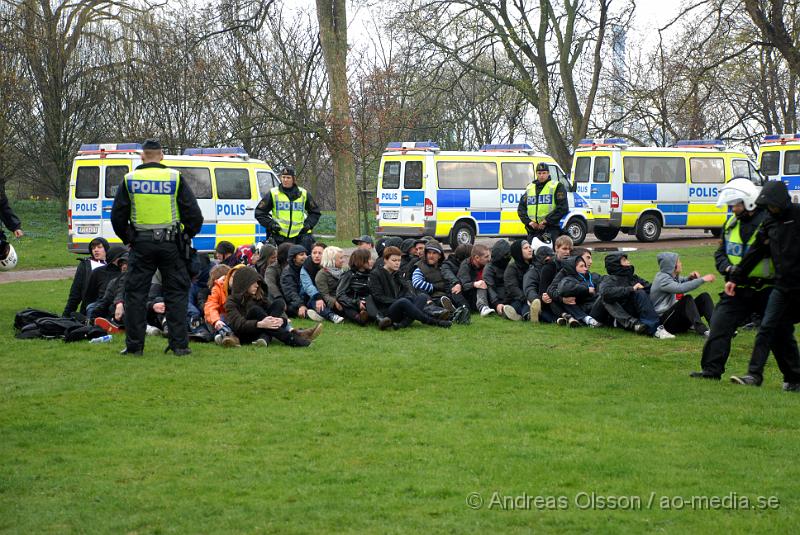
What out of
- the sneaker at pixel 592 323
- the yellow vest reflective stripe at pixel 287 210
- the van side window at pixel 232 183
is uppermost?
the van side window at pixel 232 183

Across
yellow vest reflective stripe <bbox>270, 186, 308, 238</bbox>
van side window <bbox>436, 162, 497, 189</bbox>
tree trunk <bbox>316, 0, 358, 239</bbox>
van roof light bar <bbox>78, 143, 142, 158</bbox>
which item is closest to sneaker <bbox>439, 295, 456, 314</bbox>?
yellow vest reflective stripe <bbox>270, 186, 308, 238</bbox>

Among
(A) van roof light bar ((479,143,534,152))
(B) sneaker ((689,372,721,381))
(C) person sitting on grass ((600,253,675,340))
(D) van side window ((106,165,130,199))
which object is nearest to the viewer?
(B) sneaker ((689,372,721,381))

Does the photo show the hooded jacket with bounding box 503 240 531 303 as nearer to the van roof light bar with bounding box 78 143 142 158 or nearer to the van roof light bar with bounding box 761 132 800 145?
the van roof light bar with bounding box 78 143 142 158

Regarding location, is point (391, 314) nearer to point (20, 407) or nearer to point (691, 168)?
point (20, 407)

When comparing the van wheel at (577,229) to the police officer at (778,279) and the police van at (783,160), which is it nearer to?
the police van at (783,160)

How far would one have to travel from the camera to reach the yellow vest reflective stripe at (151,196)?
10336mm

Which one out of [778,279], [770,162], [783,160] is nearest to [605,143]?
[770,162]

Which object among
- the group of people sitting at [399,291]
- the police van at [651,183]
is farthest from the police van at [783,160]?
the group of people sitting at [399,291]

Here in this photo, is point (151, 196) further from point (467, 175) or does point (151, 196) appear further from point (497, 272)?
point (467, 175)

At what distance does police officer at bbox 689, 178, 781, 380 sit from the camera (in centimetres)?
915

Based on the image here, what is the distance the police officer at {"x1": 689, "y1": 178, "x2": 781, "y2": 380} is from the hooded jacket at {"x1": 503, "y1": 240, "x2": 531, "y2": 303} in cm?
490

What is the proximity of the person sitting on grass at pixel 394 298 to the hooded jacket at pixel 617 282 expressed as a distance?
1988 millimetres

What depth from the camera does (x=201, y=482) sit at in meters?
6.09

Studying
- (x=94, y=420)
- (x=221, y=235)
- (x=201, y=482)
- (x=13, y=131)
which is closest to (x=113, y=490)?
(x=201, y=482)
